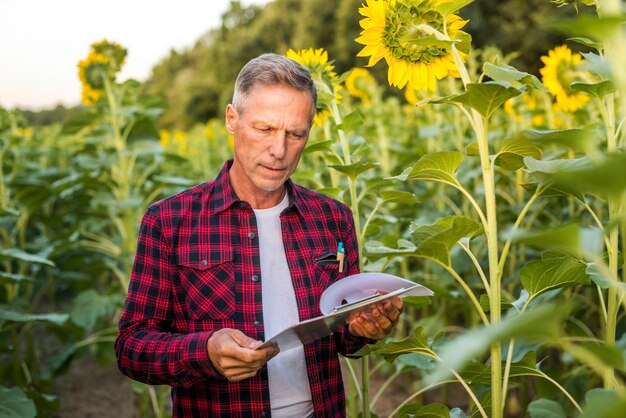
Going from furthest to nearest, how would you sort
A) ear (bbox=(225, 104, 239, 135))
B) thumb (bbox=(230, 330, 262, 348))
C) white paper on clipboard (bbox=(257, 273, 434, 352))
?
1. ear (bbox=(225, 104, 239, 135))
2. thumb (bbox=(230, 330, 262, 348))
3. white paper on clipboard (bbox=(257, 273, 434, 352))

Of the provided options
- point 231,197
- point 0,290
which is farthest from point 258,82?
point 0,290

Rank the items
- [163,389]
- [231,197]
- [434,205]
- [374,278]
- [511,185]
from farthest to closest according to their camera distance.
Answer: [434,205] → [511,185] → [163,389] → [231,197] → [374,278]

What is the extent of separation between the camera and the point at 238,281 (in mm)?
1700

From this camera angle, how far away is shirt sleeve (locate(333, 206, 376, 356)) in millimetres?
1771

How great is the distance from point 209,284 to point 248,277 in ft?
0.32

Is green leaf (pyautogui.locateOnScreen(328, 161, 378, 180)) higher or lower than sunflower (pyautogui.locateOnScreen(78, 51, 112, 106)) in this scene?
lower

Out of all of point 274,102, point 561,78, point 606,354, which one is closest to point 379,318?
point 274,102

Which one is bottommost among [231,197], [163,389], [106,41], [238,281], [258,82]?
[163,389]

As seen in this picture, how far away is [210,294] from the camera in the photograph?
169 centimetres

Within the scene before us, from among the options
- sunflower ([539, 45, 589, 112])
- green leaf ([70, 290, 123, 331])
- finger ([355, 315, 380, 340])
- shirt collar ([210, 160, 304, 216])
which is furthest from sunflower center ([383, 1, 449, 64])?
green leaf ([70, 290, 123, 331])

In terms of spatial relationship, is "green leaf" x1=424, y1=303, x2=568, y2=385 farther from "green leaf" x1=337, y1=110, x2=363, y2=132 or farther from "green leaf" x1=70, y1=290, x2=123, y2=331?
"green leaf" x1=70, y1=290, x2=123, y2=331

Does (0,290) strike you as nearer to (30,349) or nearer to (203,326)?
(30,349)

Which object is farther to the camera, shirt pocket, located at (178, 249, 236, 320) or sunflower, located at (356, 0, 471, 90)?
shirt pocket, located at (178, 249, 236, 320)

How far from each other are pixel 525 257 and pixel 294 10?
83.0 ft
